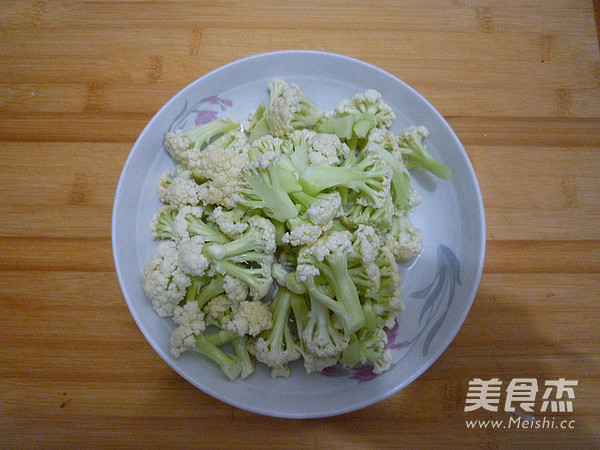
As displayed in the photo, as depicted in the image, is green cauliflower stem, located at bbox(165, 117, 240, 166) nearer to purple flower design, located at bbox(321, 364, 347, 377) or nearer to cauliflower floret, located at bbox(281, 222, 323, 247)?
cauliflower floret, located at bbox(281, 222, 323, 247)

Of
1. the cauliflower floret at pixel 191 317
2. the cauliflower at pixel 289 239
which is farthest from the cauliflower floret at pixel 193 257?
the cauliflower floret at pixel 191 317

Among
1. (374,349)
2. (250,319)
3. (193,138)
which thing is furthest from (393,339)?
(193,138)

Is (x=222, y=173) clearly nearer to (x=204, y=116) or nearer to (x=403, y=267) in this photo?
(x=204, y=116)

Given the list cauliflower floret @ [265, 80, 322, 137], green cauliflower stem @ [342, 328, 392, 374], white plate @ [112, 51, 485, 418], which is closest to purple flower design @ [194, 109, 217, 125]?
white plate @ [112, 51, 485, 418]

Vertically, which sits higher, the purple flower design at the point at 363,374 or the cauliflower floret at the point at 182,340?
the cauliflower floret at the point at 182,340

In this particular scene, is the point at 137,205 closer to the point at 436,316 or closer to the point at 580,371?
the point at 436,316

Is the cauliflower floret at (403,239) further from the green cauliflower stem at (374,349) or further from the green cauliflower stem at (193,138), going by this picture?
the green cauliflower stem at (193,138)
